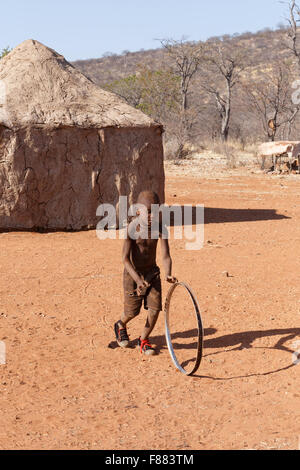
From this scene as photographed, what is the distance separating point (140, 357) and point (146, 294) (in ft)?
1.48

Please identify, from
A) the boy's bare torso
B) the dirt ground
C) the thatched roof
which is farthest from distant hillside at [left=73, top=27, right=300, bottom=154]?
the boy's bare torso

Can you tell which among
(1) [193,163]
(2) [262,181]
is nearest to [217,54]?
(1) [193,163]

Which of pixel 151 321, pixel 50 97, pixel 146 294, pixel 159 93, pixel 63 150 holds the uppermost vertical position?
pixel 159 93

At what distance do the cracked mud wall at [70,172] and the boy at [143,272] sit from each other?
14.2 ft

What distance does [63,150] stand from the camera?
27.9ft

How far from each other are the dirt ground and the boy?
0.21 meters

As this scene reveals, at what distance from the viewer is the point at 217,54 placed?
92.6ft

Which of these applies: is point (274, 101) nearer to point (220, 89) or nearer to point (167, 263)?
point (167, 263)

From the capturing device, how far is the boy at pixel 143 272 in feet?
14.0

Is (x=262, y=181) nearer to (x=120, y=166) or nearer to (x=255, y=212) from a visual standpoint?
(x=255, y=212)

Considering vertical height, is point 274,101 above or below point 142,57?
below

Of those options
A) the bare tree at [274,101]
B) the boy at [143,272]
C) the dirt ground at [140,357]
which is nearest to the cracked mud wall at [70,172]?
the dirt ground at [140,357]

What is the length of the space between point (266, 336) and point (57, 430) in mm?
2035

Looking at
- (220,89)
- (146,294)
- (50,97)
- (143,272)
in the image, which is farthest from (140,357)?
(220,89)
